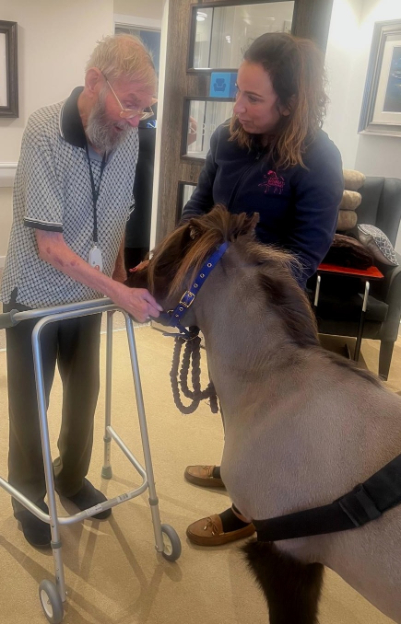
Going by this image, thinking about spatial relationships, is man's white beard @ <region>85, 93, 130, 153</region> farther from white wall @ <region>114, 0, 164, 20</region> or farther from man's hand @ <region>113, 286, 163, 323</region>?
white wall @ <region>114, 0, 164, 20</region>

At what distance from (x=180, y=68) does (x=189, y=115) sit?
0.97ft

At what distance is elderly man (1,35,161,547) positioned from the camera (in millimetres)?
1334

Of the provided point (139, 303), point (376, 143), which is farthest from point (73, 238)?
point (376, 143)

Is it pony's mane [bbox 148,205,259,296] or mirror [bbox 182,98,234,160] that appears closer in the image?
pony's mane [bbox 148,205,259,296]

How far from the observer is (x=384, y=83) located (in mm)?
3686

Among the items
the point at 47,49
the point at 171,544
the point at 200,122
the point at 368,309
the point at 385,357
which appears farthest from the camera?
the point at 47,49

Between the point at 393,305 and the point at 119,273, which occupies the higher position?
the point at 119,273

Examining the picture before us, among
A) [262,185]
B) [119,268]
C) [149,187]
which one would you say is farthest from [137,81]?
[149,187]

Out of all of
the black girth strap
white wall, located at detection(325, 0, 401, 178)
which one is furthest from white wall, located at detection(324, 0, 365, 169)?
the black girth strap

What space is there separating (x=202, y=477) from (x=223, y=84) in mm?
2351

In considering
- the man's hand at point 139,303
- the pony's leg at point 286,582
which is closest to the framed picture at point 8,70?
the man's hand at point 139,303

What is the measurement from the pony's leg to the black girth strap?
0.12 metres

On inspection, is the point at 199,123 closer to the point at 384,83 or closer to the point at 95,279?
the point at 384,83

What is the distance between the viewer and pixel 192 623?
1.56 metres
